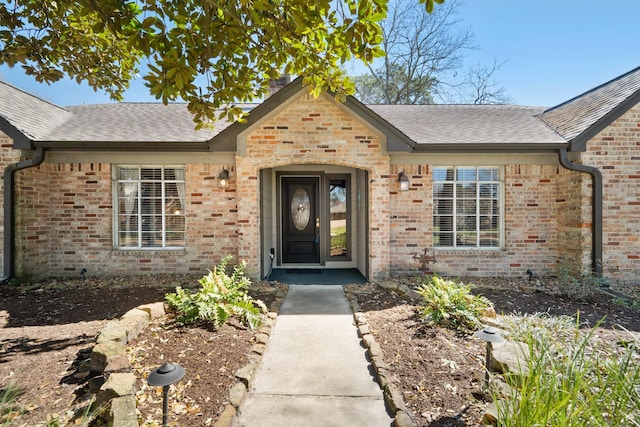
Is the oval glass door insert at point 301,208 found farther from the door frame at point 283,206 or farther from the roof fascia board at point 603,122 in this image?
the roof fascia board at point 603,122

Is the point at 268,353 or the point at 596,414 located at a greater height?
the point at 596,414

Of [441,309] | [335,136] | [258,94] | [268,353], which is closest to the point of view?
[268,353]

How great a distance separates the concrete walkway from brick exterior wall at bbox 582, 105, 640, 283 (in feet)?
19.8

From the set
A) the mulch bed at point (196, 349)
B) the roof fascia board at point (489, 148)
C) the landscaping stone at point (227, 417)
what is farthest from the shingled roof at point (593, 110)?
the landscaping stone at point (227, 417)

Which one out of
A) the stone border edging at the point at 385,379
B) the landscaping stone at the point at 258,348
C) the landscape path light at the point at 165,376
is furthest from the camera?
the landscaping stone at the point at 258,348

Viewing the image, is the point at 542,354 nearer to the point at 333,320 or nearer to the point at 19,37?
the point at 333,320

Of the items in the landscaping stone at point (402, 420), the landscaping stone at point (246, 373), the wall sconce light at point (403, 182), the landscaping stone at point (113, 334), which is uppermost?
the wall sconce light at point (403, 182)

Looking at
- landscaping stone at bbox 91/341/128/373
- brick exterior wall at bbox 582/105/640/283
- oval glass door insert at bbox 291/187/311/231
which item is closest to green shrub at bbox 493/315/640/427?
landscaping stone at bbox 91/341/128/373

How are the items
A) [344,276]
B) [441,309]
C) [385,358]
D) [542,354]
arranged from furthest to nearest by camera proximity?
[344,276] → [441,309] → [385,358] → [542,354]

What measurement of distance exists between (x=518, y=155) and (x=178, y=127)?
8072mm

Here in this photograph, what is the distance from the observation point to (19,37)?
4.26 m

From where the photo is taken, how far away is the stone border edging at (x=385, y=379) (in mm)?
2547

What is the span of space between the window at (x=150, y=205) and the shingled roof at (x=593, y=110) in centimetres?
867

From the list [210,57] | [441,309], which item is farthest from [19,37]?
[441,309]
